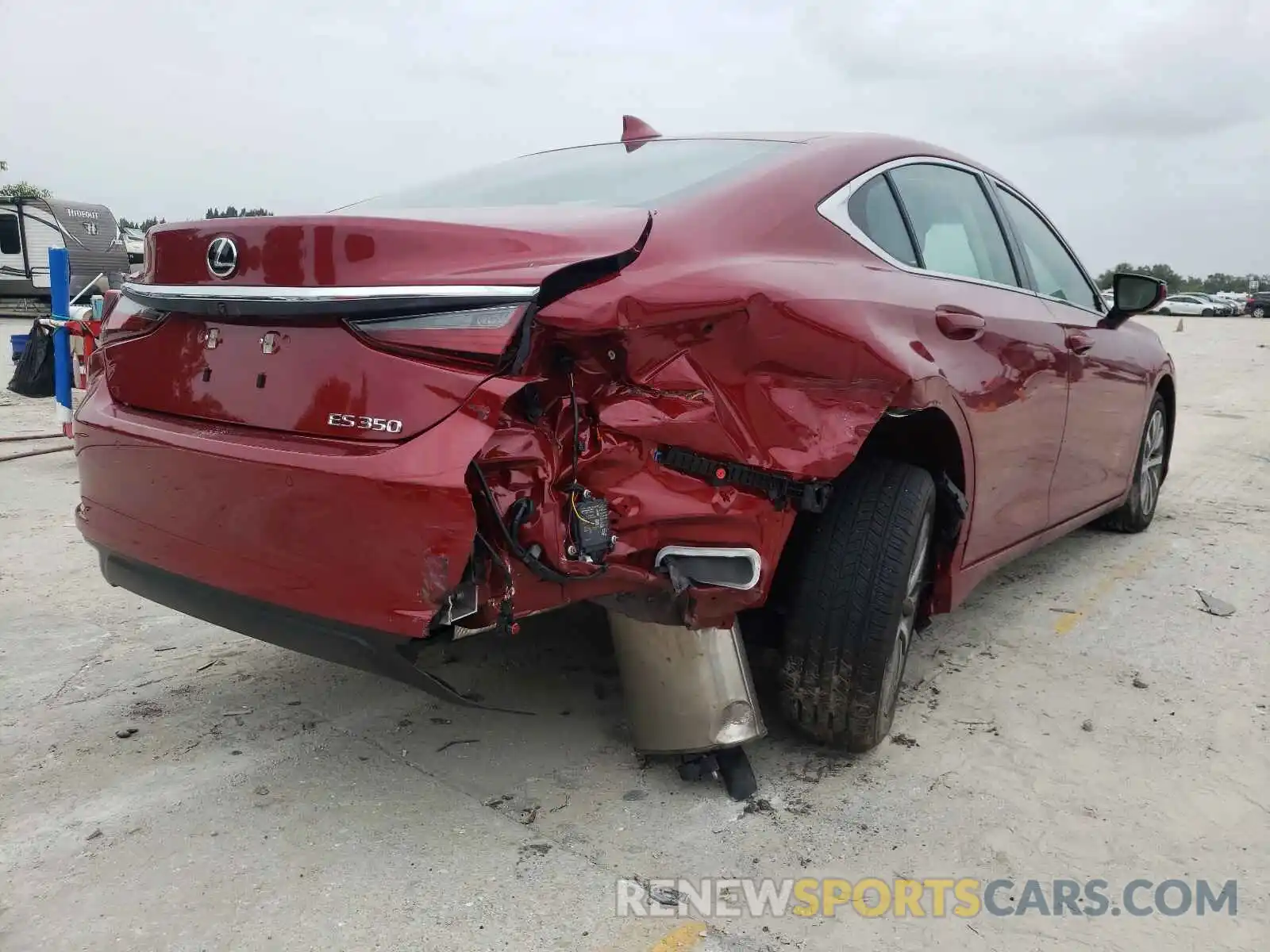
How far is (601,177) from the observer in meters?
2.77

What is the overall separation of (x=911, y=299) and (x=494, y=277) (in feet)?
3.86

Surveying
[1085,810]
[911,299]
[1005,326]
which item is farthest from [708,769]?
[1005,326]

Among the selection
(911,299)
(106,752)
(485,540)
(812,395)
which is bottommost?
(106,752)

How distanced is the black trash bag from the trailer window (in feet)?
46.8

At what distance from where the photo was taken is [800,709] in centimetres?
269

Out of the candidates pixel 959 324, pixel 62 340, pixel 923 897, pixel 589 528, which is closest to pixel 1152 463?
pixel 959 324

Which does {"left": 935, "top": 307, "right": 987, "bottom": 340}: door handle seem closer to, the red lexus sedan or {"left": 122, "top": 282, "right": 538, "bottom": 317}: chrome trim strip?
the red lexus sedan

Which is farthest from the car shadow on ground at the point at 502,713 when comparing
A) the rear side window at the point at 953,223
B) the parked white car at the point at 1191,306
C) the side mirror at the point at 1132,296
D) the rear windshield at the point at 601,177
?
the parked white car at the point at 1191,306

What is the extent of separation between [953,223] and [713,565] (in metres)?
1.70

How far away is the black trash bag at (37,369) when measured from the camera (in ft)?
31.3

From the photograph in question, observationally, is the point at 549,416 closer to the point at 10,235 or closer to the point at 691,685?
the point at 691,685

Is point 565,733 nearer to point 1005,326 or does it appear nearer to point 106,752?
point 106,752

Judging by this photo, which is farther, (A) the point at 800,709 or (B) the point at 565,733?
(B) the point at 565,733

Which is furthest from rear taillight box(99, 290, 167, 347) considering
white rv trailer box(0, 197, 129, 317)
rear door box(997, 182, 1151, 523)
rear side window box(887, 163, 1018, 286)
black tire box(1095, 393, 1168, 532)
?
white rv trailer box(0, 197, 129, 317)
